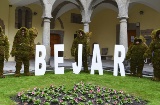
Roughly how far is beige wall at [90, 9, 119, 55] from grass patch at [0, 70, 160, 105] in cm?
834

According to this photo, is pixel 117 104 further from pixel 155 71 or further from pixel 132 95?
pixel 155 71

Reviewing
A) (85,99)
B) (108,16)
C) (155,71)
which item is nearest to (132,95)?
(85,99)

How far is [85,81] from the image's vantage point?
7742 millimetres

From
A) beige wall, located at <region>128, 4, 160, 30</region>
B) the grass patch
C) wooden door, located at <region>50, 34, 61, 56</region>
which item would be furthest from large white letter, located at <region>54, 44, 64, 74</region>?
wooden door, located at <region>50, 34, 61, 56</region>

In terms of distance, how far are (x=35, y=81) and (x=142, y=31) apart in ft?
29.8

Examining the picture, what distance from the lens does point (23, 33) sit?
8.30 m

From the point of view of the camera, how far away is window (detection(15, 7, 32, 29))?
14.4 metres

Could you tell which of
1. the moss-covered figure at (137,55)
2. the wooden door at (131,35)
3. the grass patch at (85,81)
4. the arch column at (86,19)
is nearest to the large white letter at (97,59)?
the grass patch at (85,81)

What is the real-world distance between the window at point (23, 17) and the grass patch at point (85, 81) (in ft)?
23.1

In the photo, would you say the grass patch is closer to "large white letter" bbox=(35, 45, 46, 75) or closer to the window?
"large white letter" bbox=(35, 45, 46, 75)

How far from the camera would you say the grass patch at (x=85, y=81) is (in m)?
6.24

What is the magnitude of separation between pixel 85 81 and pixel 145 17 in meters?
8.27

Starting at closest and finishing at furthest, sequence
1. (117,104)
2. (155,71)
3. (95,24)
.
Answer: (117,104)
(155,71)
(95,24)

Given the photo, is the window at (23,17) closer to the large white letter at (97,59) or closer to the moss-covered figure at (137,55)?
the large white letter at (97,59)
